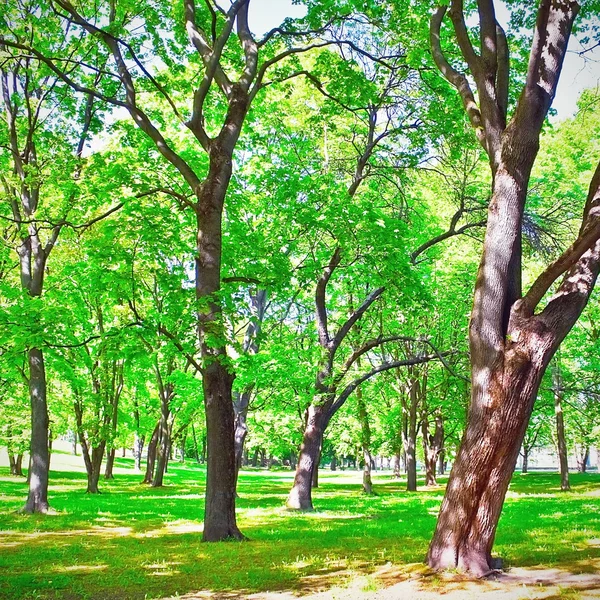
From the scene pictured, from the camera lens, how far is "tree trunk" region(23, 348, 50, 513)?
16.6 meters

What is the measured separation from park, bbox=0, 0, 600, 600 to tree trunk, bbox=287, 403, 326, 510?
0.10 m

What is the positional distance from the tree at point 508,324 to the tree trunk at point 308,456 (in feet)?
38.7

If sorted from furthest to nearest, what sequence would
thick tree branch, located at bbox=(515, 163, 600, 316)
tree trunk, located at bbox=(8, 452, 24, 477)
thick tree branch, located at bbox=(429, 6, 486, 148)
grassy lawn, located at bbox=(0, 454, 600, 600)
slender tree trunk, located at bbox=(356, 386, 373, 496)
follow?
tree trunk, located at bbox=(8, 452, 24, 477) → slender tree trunk, located at bbox=(356, 386, 373, 496) → thick tree branch, located at bbox=(429, 6, 486, 148) → grassy lawn, located at bbox=(0, 454, 600, 600) → thick tree branch, located at bbox=(515, 163, 600, 316)

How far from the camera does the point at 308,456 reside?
19516 millimetres

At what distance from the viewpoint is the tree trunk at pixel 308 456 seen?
19.3 meters

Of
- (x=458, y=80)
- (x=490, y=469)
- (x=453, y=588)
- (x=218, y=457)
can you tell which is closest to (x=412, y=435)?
(x=218, y=457)

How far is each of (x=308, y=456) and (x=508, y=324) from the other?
43.2ft

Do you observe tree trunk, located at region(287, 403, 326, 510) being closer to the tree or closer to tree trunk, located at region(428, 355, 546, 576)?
the tree

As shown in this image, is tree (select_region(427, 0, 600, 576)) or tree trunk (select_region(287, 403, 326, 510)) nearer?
tree (select_region(427, 0, 600, 576))

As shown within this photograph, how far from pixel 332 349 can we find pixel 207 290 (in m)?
8.53

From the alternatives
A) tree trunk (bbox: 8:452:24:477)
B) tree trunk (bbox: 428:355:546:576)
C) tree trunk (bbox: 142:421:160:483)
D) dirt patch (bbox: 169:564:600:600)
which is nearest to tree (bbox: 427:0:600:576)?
tree trunk (bbox: 428:355:546:576)

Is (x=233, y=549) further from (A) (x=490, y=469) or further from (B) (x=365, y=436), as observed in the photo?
(B) (x=365, y=436)

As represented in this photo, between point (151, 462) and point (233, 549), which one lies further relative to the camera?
point (151, 462)

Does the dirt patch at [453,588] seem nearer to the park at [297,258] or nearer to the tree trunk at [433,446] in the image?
the park at [297,258]
